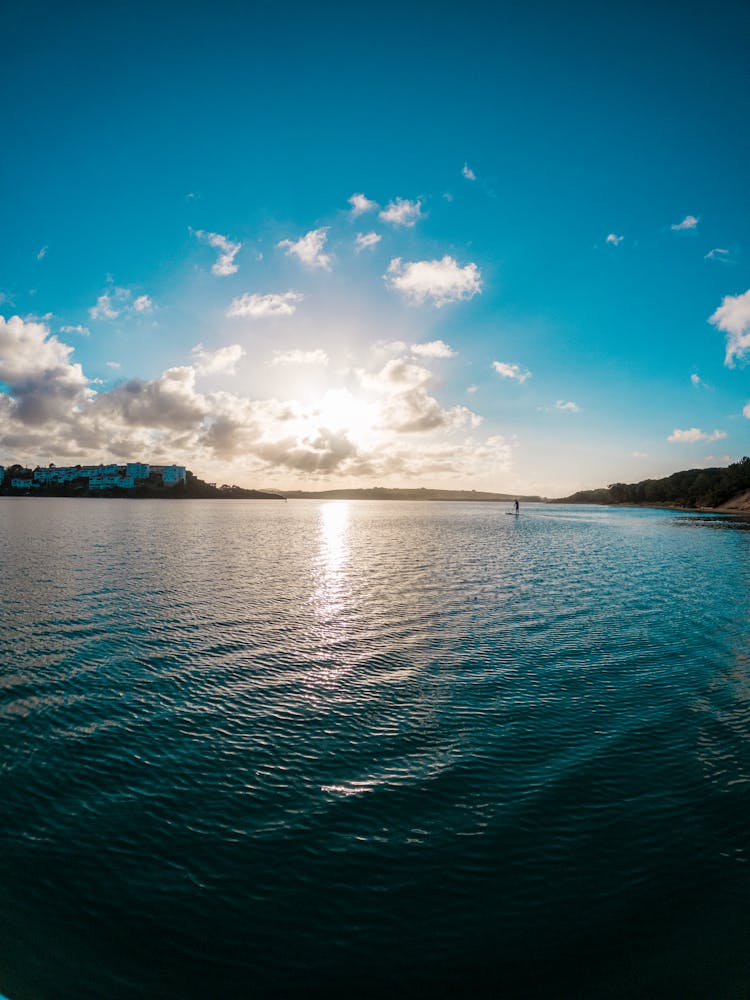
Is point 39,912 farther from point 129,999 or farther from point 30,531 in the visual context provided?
point 30,531

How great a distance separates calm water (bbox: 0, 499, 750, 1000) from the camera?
8.48 m

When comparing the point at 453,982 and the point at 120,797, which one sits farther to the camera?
the point at 120,797

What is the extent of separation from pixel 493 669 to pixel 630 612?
16055 millimetres

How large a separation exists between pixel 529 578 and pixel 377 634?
23.9 m

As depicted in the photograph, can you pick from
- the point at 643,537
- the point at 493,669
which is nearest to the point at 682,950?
the point at 493,669

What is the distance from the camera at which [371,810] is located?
12.4m

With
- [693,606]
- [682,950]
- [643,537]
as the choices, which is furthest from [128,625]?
[643,537]

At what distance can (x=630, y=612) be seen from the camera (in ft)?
110

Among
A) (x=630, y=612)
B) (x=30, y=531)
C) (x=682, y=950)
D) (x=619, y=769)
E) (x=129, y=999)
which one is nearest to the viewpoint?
(x=129, y=999)

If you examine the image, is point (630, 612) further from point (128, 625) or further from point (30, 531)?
point (30, 531)

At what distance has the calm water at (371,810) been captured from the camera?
8477 millimetres

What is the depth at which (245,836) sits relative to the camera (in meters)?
11.5

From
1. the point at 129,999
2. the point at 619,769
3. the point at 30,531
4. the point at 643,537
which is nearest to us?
the point at 129,999

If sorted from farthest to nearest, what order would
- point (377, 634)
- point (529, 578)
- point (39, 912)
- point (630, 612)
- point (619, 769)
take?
point (529, 578) → point (630, 612) → point (377, 634) → point (619, 769) → point (39, 912)
